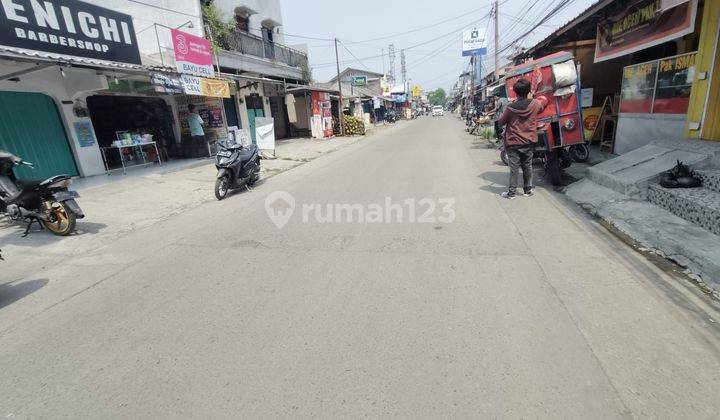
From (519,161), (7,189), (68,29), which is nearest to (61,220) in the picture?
(7,189)

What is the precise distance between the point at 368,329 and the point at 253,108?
1945 cm

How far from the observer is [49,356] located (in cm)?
280

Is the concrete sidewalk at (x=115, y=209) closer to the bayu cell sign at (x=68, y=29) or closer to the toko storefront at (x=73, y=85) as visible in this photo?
the toko storefront at (x=73, y=85)

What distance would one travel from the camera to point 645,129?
7.85 meters

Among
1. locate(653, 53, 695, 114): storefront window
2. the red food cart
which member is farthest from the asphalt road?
locate(653, 53, 695, 114): storefront window

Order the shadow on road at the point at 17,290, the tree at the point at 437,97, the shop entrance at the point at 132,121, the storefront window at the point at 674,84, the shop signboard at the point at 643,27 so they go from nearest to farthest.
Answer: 1. the shadow on road at the point at 17,290
2. the shop signboard at the point at 643,27
3. the storefront window at the point at 674,84
4. the shop entrance at the point at 132,121
5. the tree at the point at 437,97

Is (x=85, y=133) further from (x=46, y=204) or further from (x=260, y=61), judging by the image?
(x=260, y=61)

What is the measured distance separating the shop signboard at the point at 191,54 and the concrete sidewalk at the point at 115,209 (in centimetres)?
323

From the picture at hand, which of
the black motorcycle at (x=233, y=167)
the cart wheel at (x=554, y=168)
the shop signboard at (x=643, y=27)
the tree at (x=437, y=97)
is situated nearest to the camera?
the shop signboard at (x=643, y=27)

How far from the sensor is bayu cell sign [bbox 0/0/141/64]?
8016 mm

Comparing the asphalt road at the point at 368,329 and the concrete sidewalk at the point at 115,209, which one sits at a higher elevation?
the concrete sidewalk at the point at 115,209

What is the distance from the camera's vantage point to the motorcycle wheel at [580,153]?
29.2 feet

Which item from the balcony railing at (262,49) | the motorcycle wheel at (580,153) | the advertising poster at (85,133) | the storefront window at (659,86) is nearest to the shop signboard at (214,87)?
the advertising poster at (85,133)

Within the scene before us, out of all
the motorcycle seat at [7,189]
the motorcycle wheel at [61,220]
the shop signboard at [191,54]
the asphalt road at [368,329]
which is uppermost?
the shop signboard at [191,54]
